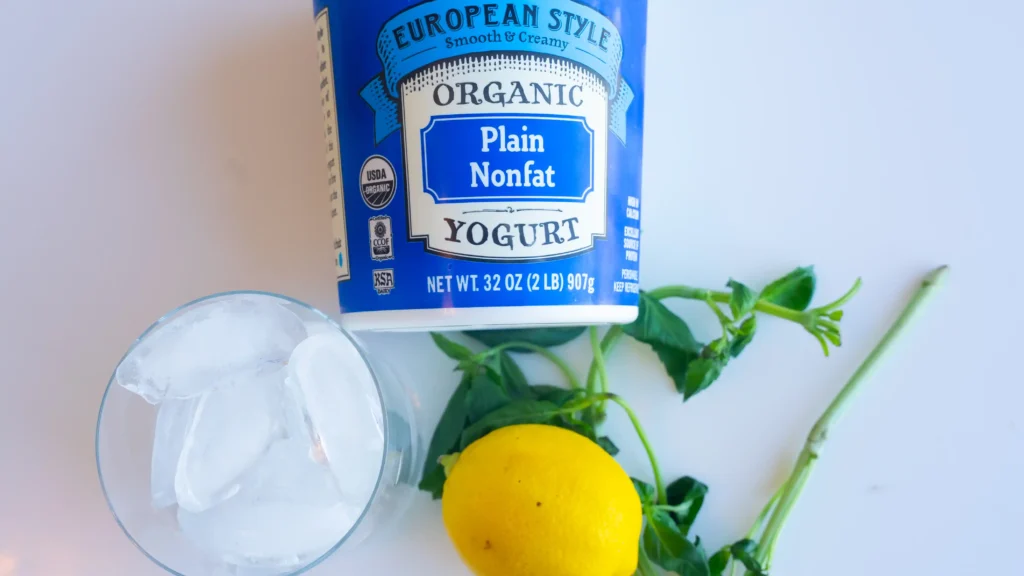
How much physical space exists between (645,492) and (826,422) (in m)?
0.14

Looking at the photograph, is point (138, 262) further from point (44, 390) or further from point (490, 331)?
point (490, 331)

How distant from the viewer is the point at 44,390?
540 mm

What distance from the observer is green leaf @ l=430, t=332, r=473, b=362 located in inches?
19.3

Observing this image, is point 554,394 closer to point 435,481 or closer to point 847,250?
point 435,481

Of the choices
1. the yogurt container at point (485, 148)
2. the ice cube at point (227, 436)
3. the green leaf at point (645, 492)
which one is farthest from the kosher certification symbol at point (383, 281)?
the green leaf at point (645, 492)

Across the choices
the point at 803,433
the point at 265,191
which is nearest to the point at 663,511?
the point at 803,433

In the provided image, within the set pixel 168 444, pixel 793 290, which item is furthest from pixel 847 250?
pixel 168 444

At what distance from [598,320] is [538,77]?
140mm

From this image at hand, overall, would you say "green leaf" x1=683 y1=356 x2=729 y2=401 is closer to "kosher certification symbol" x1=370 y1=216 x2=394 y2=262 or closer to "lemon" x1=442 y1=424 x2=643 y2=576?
"lemon" x1=442 y1=424 x2=643 y2=576

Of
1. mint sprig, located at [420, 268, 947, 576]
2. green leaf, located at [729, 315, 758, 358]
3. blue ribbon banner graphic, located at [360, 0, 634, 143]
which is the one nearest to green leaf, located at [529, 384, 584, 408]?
mint sprig, located at [420, 268, 947, 576]

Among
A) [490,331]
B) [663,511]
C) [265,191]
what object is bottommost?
[663,511]

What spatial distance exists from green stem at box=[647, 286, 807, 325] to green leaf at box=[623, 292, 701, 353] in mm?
12

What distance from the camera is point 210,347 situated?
1.44ft

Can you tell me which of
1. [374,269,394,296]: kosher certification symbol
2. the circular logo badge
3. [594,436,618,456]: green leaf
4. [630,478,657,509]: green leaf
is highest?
the circular logo badge
